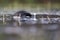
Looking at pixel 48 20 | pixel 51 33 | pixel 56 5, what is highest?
pixel 56 5

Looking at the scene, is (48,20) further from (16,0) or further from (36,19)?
(16,0)

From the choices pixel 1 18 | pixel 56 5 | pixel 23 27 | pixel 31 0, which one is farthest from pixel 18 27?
pixel 56 5

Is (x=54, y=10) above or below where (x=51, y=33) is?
above

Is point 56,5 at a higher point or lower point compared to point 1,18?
higher

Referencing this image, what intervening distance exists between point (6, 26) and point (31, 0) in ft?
1.11

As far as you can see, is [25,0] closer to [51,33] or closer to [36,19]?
[36,19]

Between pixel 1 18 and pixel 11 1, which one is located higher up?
pixel 11 1

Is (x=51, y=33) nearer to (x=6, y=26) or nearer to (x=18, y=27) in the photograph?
(x=18, y=27)

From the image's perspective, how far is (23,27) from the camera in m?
1.71

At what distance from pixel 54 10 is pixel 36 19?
196mm

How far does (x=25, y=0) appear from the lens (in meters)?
1.71

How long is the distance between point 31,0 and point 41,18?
20 centimetres

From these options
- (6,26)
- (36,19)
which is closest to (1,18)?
(6,26)

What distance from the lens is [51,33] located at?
1.71 meters
